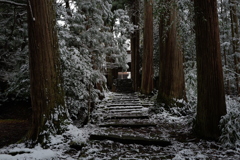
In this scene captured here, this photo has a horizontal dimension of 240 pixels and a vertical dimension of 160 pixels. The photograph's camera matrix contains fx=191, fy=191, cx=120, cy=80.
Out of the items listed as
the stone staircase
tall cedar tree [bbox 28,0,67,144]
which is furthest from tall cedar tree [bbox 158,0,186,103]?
tall cedar tree [bbox 28,0,67,144]

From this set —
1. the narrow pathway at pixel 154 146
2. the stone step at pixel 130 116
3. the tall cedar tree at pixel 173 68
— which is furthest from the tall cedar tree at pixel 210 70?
the tall cedar tree at pixel 173 68

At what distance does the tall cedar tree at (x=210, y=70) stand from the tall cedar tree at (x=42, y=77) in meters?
3.34

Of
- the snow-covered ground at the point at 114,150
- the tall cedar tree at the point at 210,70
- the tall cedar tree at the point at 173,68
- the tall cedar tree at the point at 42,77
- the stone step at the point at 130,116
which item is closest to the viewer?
the snow-covered ground at the point at 114,150

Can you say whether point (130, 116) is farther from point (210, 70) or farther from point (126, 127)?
point (210, 70)

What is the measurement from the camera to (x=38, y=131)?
406cm

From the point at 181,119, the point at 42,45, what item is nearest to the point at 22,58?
→ the point at 42,45

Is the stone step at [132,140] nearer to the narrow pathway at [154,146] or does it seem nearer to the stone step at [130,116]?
the narrow pathway at [154,146]

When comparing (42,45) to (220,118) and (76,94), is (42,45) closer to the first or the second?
(76,94)

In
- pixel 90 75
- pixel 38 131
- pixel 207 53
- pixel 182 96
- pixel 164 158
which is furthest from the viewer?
pixel 182 96

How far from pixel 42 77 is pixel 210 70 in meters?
3.73

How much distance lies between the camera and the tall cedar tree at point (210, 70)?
14.0ft

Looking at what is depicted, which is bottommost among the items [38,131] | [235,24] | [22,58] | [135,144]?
[135,144]

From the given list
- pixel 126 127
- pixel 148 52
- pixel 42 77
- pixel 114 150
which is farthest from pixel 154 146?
pixel 148 52

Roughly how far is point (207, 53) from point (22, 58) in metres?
8.69
